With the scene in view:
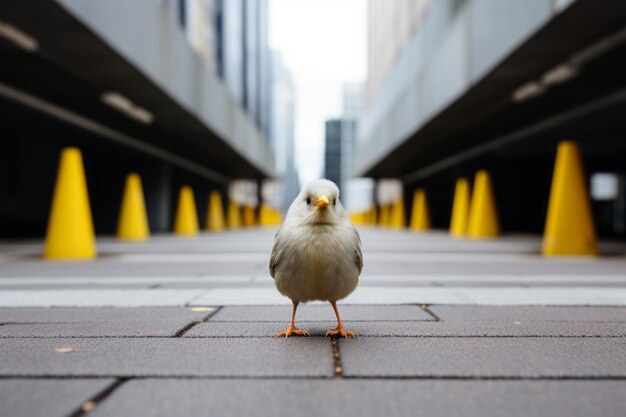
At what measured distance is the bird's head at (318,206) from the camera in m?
2.64

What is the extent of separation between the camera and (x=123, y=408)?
1.71 m

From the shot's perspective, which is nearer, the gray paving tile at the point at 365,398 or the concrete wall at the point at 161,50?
the gray paving tile at the point at 365,398

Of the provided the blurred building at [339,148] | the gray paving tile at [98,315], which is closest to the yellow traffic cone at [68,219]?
the gray paving tile at [98,315]

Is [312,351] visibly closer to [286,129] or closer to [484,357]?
[484,357]

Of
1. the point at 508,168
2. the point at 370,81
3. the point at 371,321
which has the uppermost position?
the point at 370,81

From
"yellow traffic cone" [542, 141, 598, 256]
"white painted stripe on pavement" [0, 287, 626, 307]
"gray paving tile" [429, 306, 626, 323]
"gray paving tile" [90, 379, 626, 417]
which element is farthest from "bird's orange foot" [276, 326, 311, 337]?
"yellow traffic cone" [542, 141, 598, 256]

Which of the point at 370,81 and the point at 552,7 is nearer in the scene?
the point at 552,7

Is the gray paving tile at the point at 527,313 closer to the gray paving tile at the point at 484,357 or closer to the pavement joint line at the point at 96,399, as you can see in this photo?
the gray paving tile at the point at 484,357

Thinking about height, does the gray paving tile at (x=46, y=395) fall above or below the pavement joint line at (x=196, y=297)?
above

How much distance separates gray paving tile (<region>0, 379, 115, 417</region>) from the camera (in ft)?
5.50

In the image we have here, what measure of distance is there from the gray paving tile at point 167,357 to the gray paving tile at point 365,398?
0.14m

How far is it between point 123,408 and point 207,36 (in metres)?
22.3

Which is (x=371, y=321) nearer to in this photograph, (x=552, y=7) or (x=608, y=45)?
(x=552, y=7)

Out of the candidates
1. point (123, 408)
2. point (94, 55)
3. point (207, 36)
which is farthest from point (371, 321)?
point (207, 36)
